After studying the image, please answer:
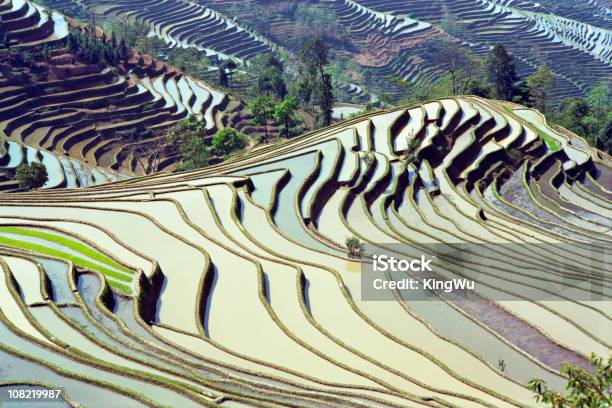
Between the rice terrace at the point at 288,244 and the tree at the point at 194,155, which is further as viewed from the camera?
the tree at the point at 194,155

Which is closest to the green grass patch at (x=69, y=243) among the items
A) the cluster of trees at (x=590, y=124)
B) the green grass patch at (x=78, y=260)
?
the green grass patch at (x=78, y=260)

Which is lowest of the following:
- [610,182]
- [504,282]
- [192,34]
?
[192,34]

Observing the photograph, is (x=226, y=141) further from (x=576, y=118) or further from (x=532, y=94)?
(x=532, y=94)

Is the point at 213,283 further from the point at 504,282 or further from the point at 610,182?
the point at 610,182

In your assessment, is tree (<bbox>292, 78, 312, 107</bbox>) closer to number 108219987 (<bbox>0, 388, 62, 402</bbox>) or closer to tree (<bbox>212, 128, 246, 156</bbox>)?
tree (<bbox>212, 128, 246, 156</bbox>)

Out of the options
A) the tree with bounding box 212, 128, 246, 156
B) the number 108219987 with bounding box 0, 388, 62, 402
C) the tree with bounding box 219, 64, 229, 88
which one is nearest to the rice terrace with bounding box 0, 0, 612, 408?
the number 108219987 with bounding box 0, 388, 62, 402

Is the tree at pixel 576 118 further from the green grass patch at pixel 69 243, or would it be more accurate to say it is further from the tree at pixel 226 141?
the green grass patch at pixel 69 243

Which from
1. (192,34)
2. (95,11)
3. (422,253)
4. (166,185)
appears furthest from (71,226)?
(95,11)
